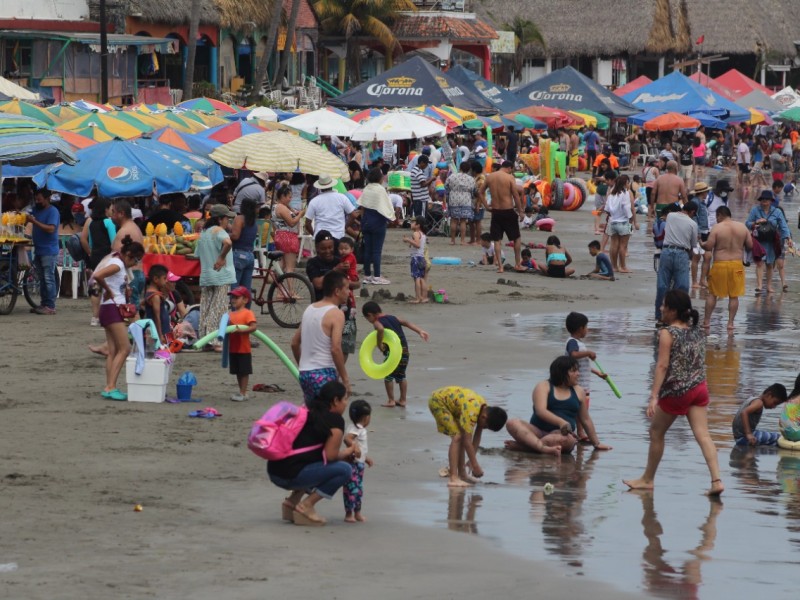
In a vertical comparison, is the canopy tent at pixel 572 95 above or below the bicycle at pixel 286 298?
above

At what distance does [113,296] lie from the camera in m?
12.8

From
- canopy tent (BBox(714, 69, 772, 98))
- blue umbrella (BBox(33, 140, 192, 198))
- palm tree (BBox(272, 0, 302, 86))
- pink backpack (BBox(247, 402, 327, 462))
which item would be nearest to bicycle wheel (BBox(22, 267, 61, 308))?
blue umbrella (BBox(33, 140, 192, 198))

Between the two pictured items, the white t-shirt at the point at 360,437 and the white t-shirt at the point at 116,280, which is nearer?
the white t-shirt at the point at 360,437

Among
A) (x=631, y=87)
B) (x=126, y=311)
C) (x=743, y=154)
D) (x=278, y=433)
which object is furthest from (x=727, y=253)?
(x=631, y=87)

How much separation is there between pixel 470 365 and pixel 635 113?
30.9 m

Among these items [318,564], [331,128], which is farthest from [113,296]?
[331,128]

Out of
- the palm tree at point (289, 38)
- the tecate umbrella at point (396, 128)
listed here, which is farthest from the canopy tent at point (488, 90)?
the tecate umbrella at point (396, 128)

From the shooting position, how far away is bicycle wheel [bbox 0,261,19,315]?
58.0ft

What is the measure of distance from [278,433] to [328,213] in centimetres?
1117

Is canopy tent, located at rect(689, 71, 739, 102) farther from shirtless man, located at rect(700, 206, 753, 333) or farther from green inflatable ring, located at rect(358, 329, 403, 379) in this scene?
green inflatable ring, located at rect(358, 329, 403, 379)

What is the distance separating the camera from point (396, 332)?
12664mm

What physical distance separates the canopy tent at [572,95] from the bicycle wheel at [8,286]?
1100 inches

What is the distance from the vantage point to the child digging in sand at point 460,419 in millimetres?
10117

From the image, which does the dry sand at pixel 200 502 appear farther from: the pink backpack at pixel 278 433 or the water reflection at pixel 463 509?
the pink backpack at pixel 278 433
